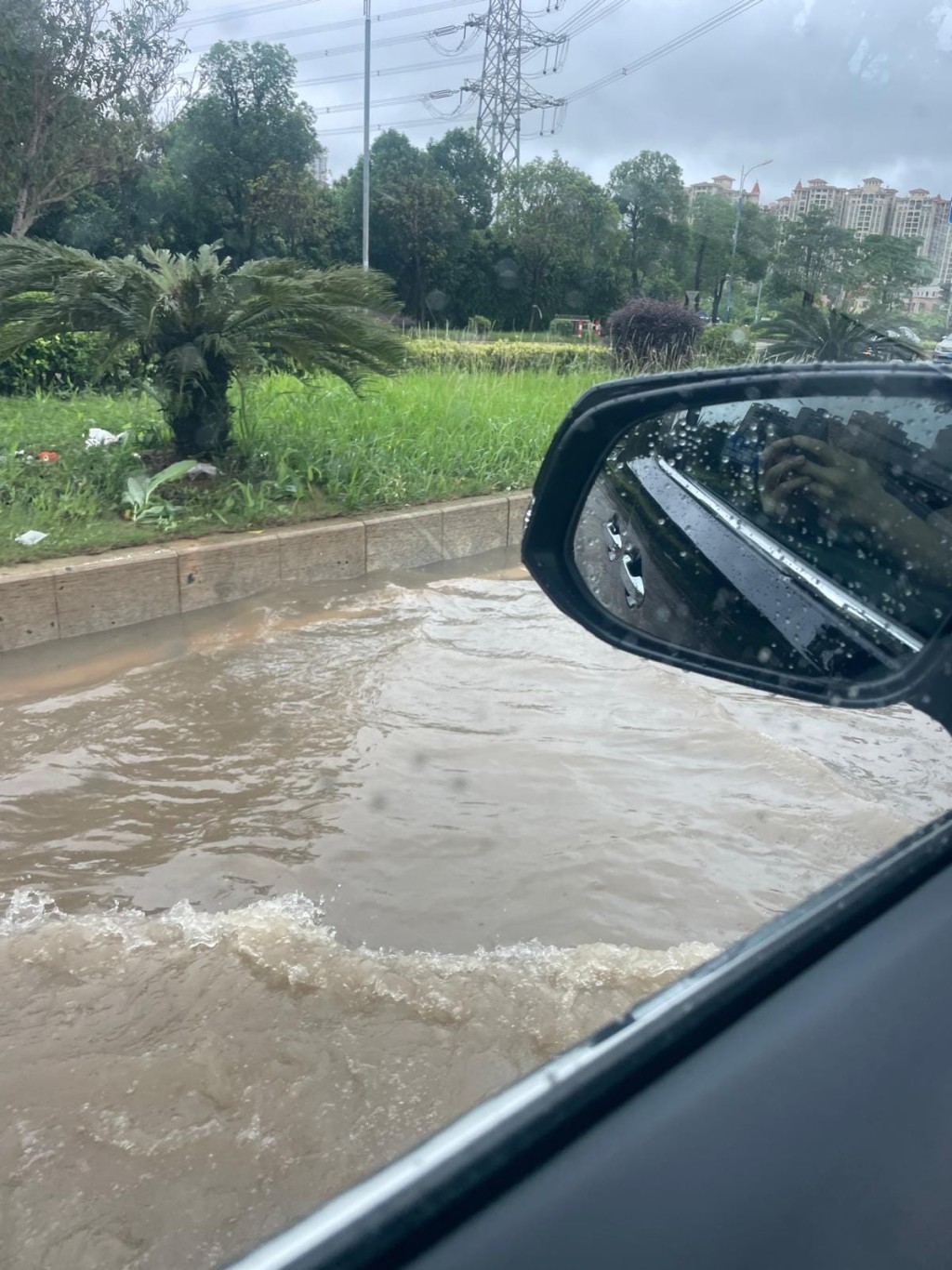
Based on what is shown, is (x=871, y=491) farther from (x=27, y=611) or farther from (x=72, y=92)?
(x=72, y=92)

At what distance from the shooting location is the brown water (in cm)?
233

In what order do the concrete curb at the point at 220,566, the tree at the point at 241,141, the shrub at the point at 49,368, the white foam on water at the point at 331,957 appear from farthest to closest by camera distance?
1. the tree at the point at 241,141
2. the shrub at the point at 49,368
3. the concrete curb at the point at 220,566
4. the white foam on water at the point at 331,957

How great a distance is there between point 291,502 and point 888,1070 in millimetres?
6582

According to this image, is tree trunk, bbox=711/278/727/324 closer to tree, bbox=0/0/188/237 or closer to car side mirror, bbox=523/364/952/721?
car side mirror, bbox=523/364/952/721

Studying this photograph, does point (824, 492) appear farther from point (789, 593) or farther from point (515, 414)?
point (515, 414)

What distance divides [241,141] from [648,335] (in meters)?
4.80

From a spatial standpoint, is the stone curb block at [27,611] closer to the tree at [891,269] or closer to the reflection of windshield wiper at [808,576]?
the reflection of windshield wiper at [808,576]

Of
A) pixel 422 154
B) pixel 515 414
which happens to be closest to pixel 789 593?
pixel 515 414

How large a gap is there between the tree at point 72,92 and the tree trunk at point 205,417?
6074 mm

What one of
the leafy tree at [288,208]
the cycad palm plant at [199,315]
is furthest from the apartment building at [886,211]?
the leafy tree at [288,208]

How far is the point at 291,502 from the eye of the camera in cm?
708

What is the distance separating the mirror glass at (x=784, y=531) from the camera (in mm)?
1351

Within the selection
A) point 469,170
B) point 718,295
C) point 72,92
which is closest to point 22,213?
point 72,92

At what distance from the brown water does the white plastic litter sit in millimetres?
2333
